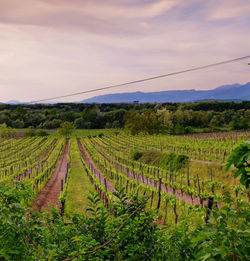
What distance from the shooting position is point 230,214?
6.45ft

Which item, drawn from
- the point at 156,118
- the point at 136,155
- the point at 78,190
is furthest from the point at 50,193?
the point at 156,118

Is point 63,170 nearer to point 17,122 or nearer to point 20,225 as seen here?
point 20,225

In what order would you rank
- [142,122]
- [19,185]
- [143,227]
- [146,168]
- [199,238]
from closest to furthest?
[199,238]
[143,227]
[19,185]
[146,168]
[142,122]

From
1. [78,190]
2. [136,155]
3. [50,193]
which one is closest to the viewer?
[50,193]

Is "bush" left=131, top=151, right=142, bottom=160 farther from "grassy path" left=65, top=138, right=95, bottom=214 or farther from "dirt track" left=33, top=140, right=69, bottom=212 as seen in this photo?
"dirt track" left=33, top=140, right=69, bottom=212

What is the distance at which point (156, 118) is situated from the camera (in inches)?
2844

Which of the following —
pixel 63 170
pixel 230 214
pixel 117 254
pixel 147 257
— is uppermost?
pixel 230 214

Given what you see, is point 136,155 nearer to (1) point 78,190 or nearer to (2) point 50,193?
(1) point 78,190

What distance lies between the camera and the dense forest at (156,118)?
6769 cm

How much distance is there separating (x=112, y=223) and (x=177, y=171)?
22.0m

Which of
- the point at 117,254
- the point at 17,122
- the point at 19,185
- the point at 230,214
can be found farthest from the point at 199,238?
the point at 17,122

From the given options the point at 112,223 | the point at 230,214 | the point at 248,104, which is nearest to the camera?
the point at 230,214

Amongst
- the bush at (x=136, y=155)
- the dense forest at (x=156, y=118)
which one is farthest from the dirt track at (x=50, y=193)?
the dense forest at (x=156, y=118)

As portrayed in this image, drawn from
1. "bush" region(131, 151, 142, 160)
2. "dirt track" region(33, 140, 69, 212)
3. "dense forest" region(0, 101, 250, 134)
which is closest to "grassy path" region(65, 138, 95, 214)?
"dirt track" region(33, 140, 69, 212)
